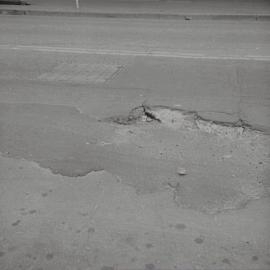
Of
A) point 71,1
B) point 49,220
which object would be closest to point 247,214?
point 49,220

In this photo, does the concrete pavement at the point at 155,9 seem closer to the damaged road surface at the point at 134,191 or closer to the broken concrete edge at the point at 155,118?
the broken concrete edge at the point at 155,118

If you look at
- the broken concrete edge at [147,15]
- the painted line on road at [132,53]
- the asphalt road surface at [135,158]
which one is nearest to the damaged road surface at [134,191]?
the asphalt road surface at [135,158]

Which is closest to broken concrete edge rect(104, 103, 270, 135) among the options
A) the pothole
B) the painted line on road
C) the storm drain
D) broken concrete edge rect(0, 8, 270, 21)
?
the pothole

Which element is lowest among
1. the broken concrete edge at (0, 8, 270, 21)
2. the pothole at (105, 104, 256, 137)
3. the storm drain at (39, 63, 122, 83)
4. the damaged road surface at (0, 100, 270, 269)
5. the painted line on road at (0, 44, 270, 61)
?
the damaged road surface at (0, 100, 270, 269)

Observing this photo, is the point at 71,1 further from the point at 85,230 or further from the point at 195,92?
the point at 85,230

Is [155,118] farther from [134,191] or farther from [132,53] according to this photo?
[132,53]

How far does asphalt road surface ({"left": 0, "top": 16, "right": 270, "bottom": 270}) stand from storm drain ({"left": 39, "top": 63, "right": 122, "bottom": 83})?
23 mm

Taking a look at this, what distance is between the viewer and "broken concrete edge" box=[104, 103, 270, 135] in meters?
5.63

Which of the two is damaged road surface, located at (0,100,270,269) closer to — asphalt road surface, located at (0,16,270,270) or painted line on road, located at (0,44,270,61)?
→ asphalt road surface, located at (0,16,270,270)

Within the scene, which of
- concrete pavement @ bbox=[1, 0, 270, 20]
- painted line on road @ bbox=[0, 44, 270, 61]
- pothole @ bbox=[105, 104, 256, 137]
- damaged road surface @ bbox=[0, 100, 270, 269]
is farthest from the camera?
concrete pavement @ bbox=[1, 0, 270, 20]

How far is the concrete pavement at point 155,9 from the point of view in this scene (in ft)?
45.3

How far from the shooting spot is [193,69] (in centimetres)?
800

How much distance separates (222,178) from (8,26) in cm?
1034

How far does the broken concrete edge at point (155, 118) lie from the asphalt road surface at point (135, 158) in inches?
0.6
